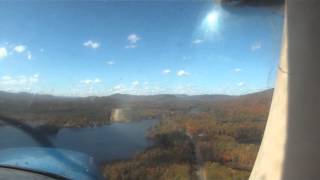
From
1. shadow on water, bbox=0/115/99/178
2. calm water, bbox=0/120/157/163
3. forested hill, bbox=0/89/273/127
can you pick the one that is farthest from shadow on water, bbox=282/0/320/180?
shadow on water, bbox=0/115/99/178

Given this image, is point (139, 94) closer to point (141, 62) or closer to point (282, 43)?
point (141, 62)

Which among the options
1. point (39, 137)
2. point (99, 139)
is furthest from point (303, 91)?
point (39, 137)

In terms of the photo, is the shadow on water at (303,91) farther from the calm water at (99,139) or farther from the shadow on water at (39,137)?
the shadow on water at (39,137)

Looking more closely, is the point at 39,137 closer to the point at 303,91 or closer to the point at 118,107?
the point at 118,107

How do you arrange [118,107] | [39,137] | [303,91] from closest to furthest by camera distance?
1. [39,137]
2. [118,107]
3. [303,91]

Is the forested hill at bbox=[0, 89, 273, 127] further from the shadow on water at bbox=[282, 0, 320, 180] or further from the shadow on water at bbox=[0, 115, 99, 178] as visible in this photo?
the shadow on water at bbox=[282, 0, 320, 180]

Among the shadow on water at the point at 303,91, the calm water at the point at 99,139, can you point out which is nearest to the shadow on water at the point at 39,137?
the calm water at the point at 99,139
